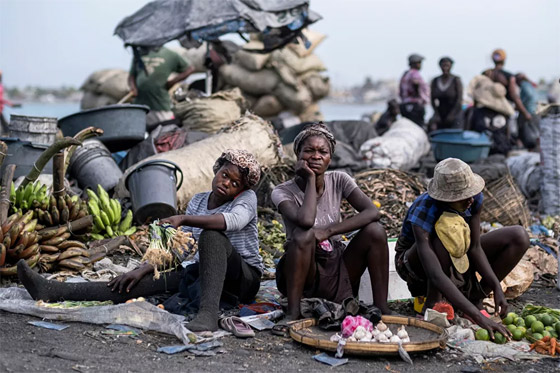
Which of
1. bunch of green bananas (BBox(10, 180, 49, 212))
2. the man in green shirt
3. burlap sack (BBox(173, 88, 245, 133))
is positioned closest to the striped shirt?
bunch of green bananas (BBox(10, 180, 49, 212))

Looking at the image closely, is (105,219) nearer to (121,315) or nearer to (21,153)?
(21,153)

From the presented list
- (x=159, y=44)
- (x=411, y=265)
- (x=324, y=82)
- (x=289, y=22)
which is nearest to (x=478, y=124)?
(x=324, y=82)

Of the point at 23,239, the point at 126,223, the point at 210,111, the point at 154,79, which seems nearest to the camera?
the point at 23,239

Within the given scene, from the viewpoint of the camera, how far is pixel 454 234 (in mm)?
4250

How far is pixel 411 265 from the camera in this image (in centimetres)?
450

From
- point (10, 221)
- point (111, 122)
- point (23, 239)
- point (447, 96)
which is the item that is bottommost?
point (23, 239)

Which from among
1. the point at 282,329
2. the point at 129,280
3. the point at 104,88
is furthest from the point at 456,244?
the point at 104,88

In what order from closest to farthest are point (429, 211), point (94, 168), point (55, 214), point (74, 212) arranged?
point (429, 211)
point (55, 214)
point (74, 212)
point (94, 168)

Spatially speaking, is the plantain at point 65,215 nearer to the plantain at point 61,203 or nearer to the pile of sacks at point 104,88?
the plantain at point 61,203

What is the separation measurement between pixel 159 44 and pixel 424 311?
6.48 metres

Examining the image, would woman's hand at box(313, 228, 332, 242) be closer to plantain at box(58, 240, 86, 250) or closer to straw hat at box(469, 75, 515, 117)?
plantain at box(58, 240, 86, 250)

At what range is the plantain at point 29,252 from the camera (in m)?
5.43

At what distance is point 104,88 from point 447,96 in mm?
6231

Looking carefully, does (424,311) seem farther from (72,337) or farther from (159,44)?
(159,44)
